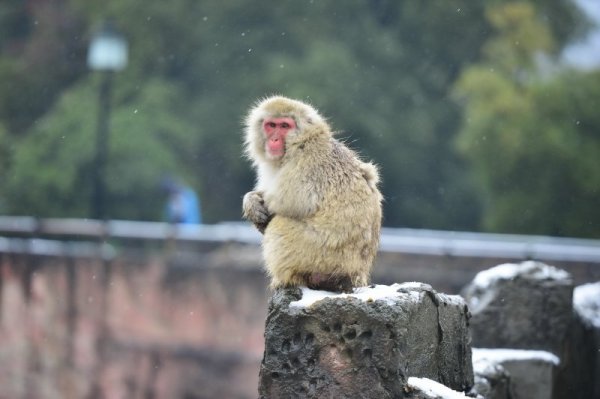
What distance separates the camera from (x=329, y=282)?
4883mm

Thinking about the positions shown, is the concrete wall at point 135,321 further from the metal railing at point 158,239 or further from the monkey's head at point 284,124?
the monkey's head at point 284,124

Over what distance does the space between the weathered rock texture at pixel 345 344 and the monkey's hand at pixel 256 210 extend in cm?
48

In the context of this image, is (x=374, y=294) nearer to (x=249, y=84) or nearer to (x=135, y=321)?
(x=135, y=321)

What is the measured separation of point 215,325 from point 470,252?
11.2 ft

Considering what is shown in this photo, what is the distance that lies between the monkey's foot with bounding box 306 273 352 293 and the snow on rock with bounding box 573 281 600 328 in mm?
2659

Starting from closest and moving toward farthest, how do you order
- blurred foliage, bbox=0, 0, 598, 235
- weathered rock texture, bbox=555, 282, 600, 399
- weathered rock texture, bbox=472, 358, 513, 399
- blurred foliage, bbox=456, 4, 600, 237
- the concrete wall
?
weathered rock texture, bbox=472, 358, 513, 399
weathered rock texture, bbox=555, 282, 600, 399
the concrete wall
blurred foliage, bbox=456, 4, 600, 237
blurred foliage, bbox=0, 0, 598, 235

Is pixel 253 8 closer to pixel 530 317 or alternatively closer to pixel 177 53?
pixel 177 53

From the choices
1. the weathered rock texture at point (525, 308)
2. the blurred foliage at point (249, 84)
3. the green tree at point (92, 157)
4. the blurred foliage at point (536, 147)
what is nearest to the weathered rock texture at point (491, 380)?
the weathered rock texture at point (525, 308)

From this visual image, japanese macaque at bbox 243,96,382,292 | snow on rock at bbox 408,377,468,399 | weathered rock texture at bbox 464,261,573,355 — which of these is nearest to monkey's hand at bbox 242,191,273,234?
japanese macaque at bbox 243,96,382,292

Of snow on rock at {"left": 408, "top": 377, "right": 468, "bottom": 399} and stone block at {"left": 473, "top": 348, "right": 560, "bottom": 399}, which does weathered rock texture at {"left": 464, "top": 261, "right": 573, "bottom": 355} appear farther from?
snow on rock at {"left": 408, "top": 377, "right": 468, "bottom": 399}

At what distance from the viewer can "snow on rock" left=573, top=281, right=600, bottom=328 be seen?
7012mm

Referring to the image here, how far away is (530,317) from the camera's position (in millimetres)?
6645

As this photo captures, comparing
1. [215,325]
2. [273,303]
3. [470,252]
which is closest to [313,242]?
[273,303]

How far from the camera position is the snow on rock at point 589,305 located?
7.01 meters
